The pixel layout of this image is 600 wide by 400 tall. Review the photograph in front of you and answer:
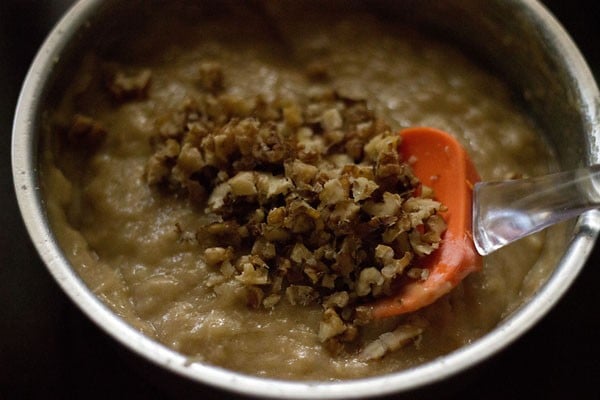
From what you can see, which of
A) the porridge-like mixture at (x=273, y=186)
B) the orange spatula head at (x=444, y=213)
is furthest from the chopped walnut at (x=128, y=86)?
the orange spatula head at (x=444, y=213)

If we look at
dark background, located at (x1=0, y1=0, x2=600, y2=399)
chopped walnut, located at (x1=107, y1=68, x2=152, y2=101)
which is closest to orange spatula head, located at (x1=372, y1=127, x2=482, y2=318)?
dark background, located at (x1=0, y1=0, x2=600, y2=399)

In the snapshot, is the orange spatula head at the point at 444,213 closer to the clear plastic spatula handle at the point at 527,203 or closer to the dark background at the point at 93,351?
the clear plastic spatula handle at the point at 527,203

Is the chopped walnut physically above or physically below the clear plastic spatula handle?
below

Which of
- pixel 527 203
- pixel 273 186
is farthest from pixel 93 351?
pixel 527 203

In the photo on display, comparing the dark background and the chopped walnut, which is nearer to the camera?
the dark background

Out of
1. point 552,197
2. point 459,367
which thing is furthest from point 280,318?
point 552,197

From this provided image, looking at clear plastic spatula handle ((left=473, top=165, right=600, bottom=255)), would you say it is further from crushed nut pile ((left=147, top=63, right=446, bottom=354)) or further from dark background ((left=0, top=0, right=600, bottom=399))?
dark background ((left=0, top=0, right=600, bottom=399))
